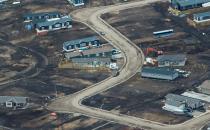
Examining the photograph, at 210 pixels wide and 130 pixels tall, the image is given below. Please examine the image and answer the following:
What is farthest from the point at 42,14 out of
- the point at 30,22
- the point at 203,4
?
the point at 203,4

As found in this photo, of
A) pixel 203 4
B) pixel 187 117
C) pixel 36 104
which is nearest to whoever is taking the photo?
pixel 187 117

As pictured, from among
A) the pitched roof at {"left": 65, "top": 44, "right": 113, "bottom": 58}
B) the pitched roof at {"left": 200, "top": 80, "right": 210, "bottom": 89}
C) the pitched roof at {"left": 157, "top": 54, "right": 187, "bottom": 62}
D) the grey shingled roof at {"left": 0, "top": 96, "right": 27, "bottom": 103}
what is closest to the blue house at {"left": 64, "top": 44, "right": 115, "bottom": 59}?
the pitched roof at {"left": 65, "top": 44, "right": 113, "bottom": 58}

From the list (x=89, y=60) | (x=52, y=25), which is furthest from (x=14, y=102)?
(x=52, y=25)

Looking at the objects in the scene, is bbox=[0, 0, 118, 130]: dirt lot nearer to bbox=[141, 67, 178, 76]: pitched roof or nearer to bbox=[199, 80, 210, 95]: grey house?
bbox=[141, 67, 178, 76]: pitched roof

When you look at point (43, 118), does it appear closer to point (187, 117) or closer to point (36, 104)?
point (36, 104)

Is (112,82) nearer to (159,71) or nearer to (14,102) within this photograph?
(159,71)
